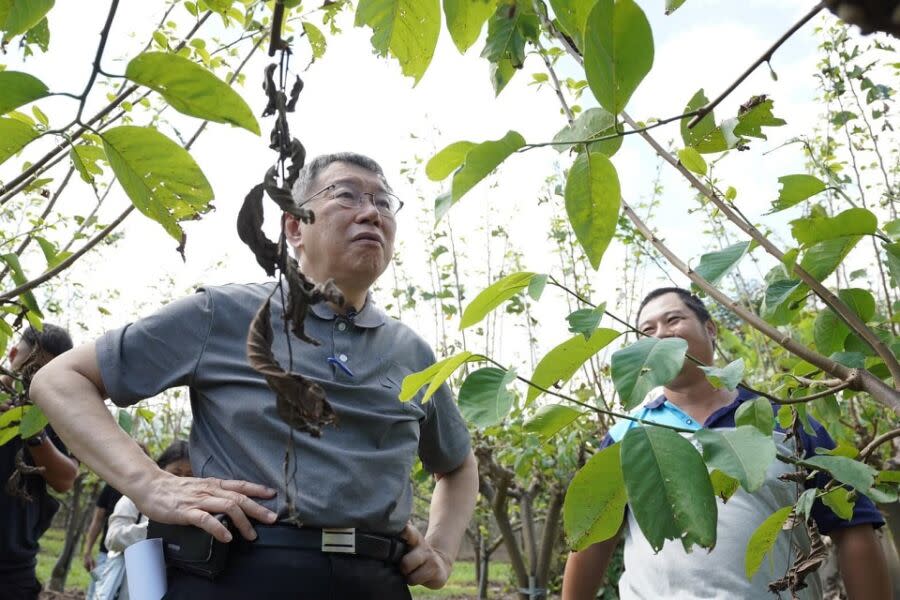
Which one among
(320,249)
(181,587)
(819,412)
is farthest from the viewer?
(320,249)

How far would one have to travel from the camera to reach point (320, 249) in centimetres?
202

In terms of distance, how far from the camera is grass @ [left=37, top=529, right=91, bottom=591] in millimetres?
14672

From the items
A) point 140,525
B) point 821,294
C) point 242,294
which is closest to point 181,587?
point 242,294

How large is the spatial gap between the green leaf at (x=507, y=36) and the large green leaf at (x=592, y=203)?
0.23m

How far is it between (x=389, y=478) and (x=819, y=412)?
0.94 metres

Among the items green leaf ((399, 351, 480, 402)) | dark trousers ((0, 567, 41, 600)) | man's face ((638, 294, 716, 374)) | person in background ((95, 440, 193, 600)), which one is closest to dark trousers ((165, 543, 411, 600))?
green leaf ((399, 351, 480, 402))

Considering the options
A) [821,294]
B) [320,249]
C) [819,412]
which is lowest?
[819,412]

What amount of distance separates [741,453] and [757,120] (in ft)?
1.62

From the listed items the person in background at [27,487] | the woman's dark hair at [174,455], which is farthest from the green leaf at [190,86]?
the woman's dark hair at [174,455]

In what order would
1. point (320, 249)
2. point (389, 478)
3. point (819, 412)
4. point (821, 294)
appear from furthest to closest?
point (320, 249), point (389, 478), point (819, 412), point (821, 294)

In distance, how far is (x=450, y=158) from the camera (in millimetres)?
875

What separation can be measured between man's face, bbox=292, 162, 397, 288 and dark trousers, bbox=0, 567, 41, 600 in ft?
6.42

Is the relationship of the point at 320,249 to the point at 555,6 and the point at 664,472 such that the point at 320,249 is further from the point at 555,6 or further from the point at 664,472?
the point at 664,472

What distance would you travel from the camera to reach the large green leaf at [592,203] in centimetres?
81
